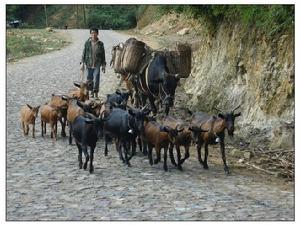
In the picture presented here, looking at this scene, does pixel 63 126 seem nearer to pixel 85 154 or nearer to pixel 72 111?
pixel 72 111

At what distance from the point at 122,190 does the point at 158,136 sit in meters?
1.66

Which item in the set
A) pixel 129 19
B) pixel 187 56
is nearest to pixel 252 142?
pixel 187 56

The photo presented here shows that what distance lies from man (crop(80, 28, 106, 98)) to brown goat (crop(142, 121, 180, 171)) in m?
5.64

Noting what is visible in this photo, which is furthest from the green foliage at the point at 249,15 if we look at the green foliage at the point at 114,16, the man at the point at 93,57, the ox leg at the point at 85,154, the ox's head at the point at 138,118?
the green foliage at the point at 114,16

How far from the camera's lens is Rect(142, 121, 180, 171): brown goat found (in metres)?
11.3

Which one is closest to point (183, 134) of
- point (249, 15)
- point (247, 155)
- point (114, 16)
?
point (247, 155)

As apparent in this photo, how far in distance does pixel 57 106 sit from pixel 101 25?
5209cm

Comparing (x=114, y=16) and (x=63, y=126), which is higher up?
(x=114, y=16)

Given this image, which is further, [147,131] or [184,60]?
[184,60]

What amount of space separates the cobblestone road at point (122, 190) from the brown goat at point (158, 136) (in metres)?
0.46

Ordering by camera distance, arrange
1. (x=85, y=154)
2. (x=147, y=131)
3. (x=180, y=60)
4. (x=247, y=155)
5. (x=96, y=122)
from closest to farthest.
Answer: (x=96, y=122)
(x=85, y=154)
(x=147, y=131)
(x=247, y=155)
(x=180, y=60)

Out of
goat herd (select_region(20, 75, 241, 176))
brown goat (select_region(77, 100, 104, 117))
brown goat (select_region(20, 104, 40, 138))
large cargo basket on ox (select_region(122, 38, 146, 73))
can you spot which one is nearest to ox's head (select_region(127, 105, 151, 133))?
goat herd (select_region(20, 75, 241, 176))

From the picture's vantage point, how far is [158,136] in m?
11.4

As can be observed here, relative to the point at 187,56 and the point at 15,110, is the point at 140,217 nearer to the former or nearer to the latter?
the point at 187,56
